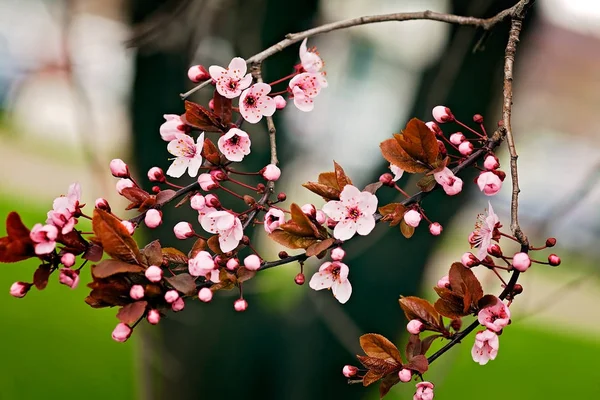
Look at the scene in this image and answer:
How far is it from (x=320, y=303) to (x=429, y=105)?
1.55 feet

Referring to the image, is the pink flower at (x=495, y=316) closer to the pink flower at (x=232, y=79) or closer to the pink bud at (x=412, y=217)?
the pink bud at (x=412, y=217)

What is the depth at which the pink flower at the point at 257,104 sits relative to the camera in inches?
23.3

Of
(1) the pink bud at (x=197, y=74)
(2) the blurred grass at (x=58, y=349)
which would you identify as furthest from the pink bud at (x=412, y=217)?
(2) the blurred grass at (x=58, y=349)

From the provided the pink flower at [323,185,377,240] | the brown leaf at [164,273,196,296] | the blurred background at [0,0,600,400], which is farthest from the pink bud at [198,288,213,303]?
the blurred background at [0,0,600,400]

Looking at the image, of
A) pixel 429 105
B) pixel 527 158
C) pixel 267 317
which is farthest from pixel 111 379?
pixel 527 158

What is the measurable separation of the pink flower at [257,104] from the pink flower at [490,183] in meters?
0.19

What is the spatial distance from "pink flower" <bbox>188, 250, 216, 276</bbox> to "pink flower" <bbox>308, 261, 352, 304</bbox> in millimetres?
94

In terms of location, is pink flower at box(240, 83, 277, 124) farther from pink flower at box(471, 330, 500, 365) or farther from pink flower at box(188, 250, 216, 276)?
pink flower at box(471, 330, 500, 365)

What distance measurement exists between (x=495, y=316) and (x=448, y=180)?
11 cm

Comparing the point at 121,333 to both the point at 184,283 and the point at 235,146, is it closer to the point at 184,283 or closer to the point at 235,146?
the point at 184,283

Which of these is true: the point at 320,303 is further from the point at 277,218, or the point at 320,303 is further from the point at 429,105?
the point at 277,218

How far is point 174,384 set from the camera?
5.09 feet

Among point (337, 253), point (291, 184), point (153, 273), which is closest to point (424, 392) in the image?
point (337, 253)

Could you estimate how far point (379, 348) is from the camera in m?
0.55
